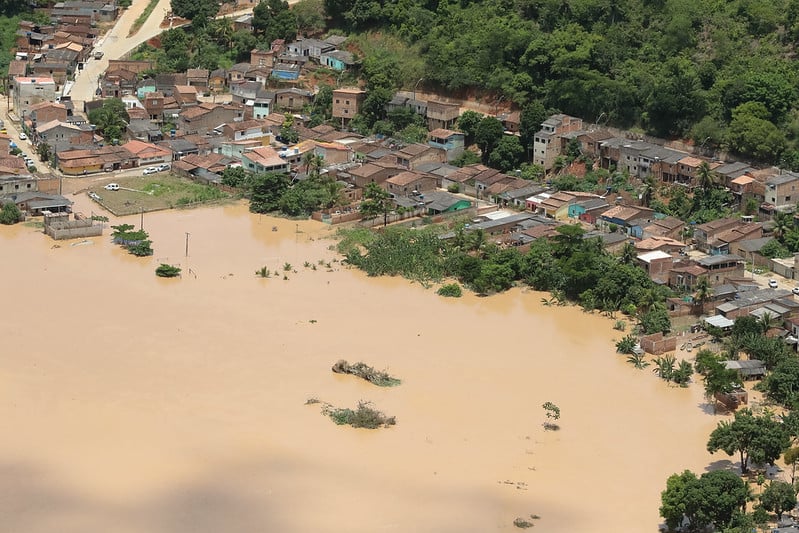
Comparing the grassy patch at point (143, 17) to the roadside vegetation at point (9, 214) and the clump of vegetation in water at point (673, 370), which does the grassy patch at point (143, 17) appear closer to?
the roadside vegetation at point (9, 214)

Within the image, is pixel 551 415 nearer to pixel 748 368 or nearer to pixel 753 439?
pixel 753 439

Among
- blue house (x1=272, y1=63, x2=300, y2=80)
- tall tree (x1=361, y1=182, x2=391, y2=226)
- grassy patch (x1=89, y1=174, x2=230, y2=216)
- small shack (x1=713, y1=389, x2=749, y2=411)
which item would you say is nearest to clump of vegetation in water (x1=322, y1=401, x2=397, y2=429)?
small shack (x1=713, y1=389, x2=749, y2=411)

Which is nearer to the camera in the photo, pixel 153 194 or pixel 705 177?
pixel 705 177

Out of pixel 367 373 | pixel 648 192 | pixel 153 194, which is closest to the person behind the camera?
pixel 367 373

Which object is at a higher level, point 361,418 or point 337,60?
point 337,60

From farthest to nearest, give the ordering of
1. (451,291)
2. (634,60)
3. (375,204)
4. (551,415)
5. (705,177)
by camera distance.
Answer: (634,60), (375,204), (705,177), (451,291), (551,415)

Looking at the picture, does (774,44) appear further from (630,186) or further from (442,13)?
(442,13)

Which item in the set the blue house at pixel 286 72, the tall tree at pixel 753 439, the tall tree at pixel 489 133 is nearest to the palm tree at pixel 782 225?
the tall tree at pixel 489 133

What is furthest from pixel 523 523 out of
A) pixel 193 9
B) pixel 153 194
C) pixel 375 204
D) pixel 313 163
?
pixel 193 9
